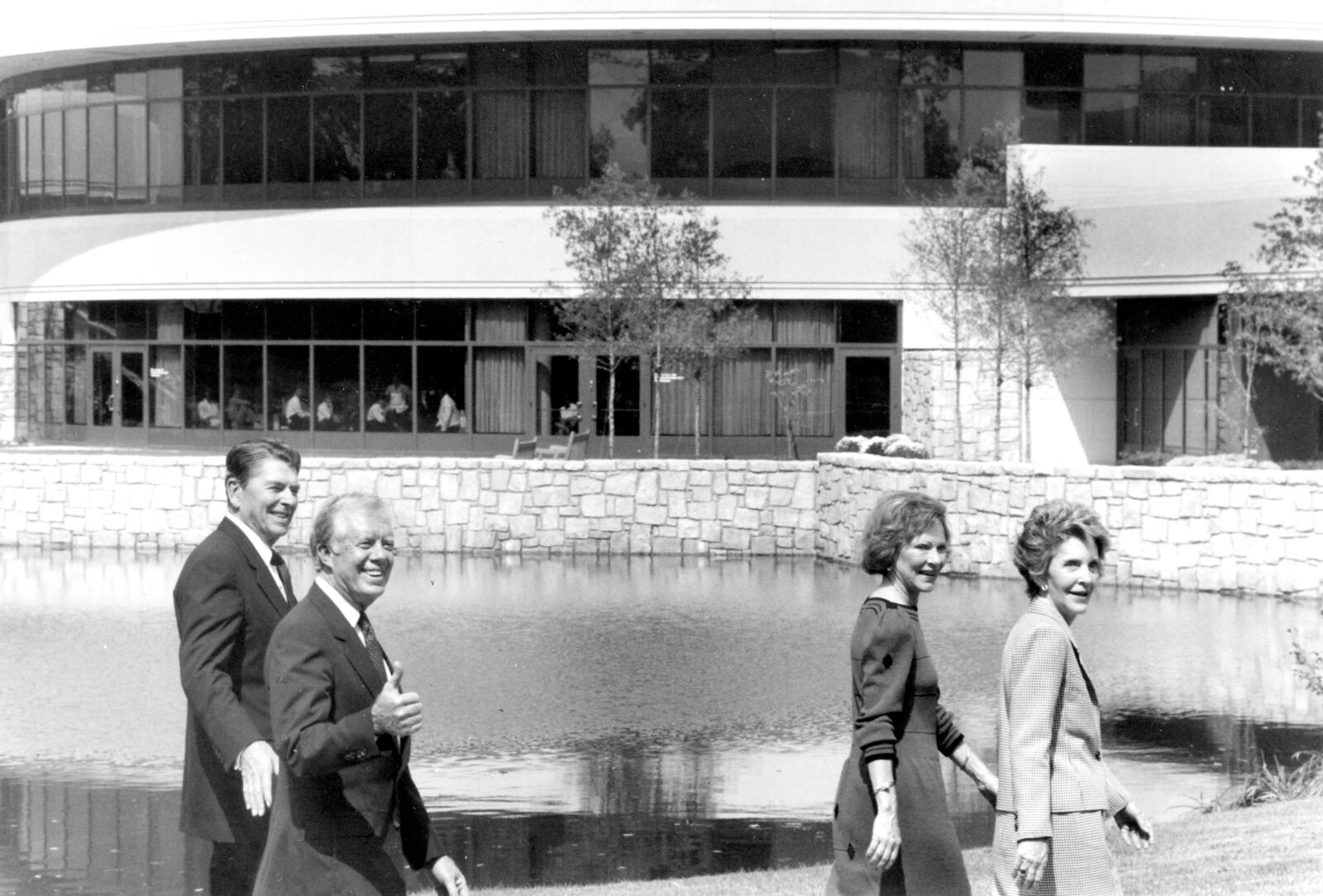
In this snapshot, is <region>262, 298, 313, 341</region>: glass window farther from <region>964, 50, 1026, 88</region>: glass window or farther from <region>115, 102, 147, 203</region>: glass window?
<region>964, 50, 1026, 88</region>: glass window

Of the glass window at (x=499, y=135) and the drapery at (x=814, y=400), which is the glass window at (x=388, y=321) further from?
the drapery at (x=814, y=400)

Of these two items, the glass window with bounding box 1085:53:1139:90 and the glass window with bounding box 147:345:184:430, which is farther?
the glass window with bounding box 147:345:184:430

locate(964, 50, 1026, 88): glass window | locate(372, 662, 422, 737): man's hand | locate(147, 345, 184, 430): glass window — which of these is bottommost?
locate(372, 662, 422, 737): man's hand

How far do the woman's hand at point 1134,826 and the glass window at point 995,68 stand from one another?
36.2m

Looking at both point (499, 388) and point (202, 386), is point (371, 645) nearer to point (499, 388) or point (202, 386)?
point (499, 388)

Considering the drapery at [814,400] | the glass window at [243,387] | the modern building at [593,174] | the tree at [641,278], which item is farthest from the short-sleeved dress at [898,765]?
the glass window at [243,387]

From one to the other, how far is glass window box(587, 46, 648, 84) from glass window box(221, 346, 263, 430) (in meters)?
9.80

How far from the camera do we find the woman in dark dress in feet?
19.1

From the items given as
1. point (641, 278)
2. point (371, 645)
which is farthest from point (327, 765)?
point (641, 278)

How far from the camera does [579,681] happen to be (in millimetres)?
16141

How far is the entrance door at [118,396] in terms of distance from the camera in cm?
4481

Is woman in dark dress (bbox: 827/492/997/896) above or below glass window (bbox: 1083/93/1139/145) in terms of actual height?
below

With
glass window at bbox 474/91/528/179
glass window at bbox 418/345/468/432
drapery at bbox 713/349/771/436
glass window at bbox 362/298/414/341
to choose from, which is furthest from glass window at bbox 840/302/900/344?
glass window at bbox 362/298/414/341

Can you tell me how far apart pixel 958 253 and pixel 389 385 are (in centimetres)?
1362
